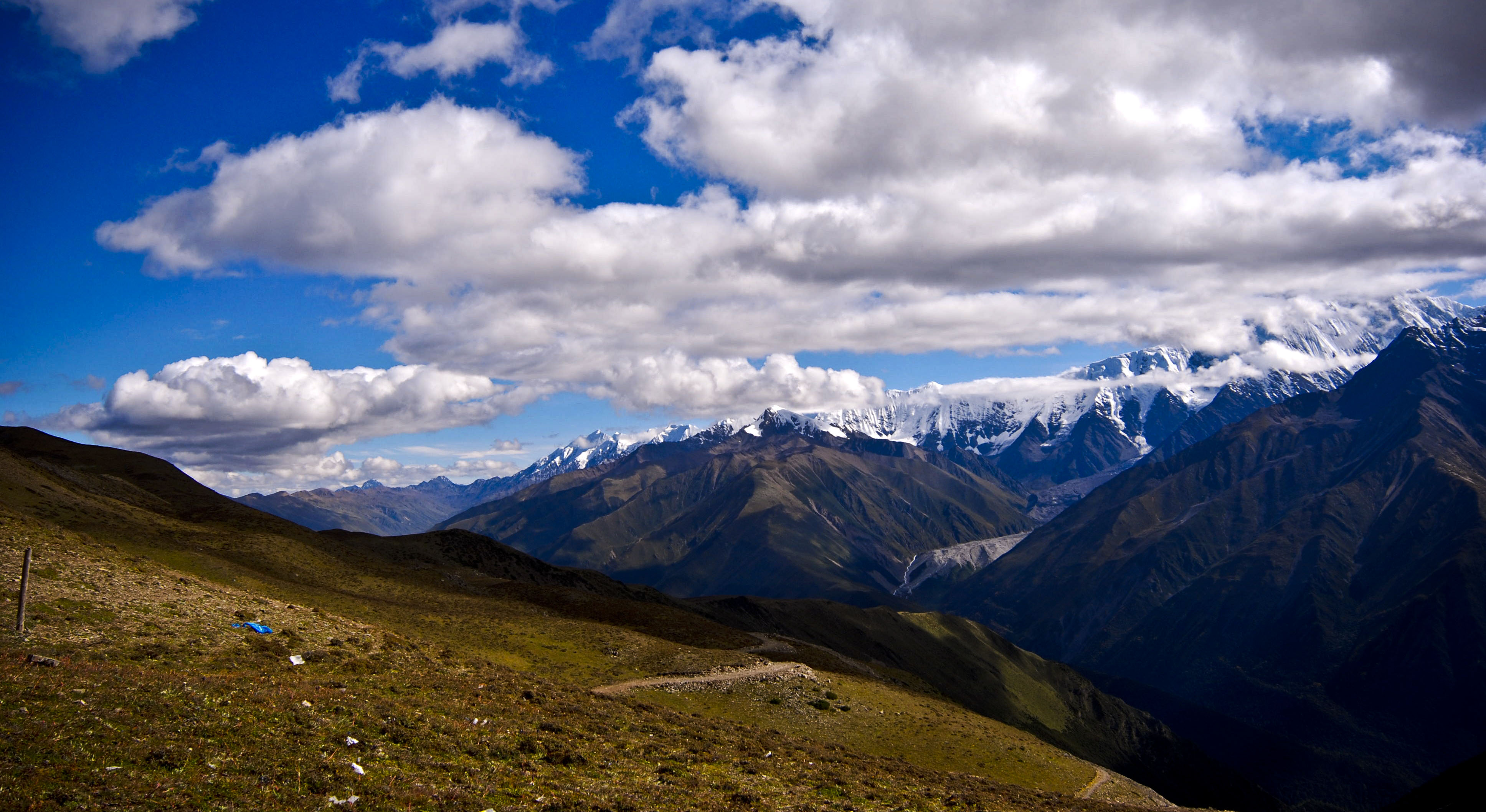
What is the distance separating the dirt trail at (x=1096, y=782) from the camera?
2908 inches

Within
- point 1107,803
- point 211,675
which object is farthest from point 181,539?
point 1107,803

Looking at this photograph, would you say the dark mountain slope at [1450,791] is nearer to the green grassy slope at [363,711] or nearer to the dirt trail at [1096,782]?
the dirt trail at [1096,782]

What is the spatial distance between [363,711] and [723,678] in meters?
43.6

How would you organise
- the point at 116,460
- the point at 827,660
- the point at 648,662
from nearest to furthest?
the point at 648,662
the point at 827,660
the point at 116,460

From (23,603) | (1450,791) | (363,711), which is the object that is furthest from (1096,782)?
(23,603)

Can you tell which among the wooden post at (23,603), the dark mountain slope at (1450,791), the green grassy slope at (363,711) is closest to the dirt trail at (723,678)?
the green grassy slope at (363,711)

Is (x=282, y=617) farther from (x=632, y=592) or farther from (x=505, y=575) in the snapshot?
(x=632, y=592)

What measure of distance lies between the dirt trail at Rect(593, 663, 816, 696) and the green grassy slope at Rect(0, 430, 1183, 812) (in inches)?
78.8

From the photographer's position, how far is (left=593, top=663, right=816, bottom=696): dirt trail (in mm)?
69125

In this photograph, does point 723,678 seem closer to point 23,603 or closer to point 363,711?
point 363,711

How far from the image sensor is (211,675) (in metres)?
38.2

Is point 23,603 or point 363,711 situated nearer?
point 363,711

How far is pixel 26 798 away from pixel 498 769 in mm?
15066

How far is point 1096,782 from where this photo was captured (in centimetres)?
7919
